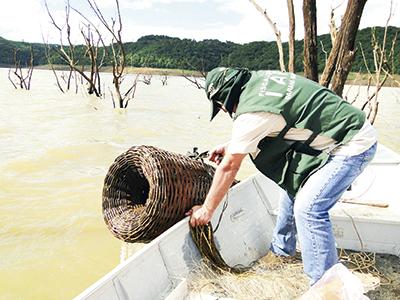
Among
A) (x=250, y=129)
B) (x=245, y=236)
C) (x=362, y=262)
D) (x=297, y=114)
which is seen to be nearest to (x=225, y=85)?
(x=250, y=129)

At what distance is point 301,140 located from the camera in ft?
8.41

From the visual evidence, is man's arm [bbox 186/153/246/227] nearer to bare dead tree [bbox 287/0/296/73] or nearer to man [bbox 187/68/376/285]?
man [bbox 187/68/376/285]

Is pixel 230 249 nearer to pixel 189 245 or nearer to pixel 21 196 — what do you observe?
pixel 189 245

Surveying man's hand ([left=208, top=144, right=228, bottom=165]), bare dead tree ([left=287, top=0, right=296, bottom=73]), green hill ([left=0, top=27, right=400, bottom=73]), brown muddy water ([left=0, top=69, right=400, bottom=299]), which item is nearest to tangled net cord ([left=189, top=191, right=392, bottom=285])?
man's hand ([left=208, top=144, right=228, bottom=165])

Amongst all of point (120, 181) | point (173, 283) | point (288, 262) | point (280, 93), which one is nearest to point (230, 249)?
point (288, 262)

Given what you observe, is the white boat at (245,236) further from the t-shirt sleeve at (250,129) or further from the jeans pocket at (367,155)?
the jeans pocket at (367,155)

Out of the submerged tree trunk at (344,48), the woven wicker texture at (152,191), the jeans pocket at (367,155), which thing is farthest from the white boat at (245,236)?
the submerged tree trunk at (344,48)

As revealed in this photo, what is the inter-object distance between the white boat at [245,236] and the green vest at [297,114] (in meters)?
0.81

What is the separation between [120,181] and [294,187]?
150 cm

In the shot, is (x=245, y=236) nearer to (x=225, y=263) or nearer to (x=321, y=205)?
(x=225, y=263)

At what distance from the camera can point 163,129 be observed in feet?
43.2

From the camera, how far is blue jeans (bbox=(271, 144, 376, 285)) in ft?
8.34

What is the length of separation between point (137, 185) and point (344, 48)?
364cm

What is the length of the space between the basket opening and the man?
42.9 inches
